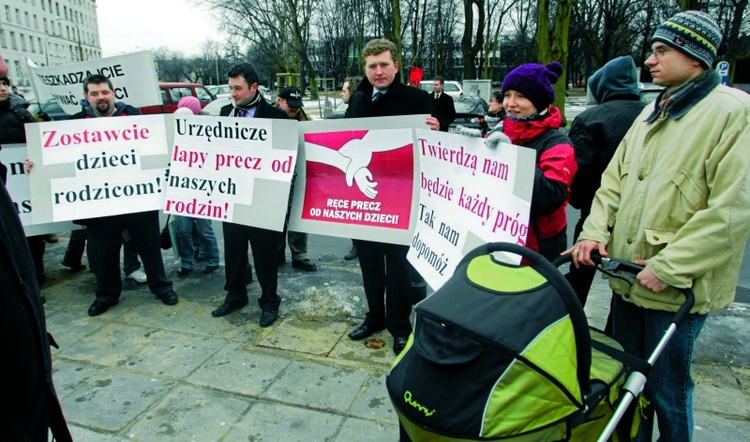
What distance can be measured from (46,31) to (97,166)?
332 ft

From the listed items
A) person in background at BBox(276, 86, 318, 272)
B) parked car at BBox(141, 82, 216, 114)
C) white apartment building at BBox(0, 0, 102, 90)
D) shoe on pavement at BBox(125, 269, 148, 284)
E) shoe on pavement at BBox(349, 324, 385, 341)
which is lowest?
shoe on pavement at BBox(349, 324, 385, 341)

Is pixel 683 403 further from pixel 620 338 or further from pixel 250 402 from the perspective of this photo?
pixel 250 402

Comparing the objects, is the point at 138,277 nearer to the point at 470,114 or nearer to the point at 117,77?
the point at 117,77

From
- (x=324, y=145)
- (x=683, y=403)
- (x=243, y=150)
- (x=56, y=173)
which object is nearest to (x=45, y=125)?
(x=56, y=173)

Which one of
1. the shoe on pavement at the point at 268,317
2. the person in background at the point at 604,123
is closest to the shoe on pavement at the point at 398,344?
the shoe on pavement at the point at 268,317

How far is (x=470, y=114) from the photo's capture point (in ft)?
42.4

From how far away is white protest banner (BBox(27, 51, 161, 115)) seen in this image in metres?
5.32

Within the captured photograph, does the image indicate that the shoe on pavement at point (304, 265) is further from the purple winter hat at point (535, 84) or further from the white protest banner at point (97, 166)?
the purple winter hat at point (535, 84)

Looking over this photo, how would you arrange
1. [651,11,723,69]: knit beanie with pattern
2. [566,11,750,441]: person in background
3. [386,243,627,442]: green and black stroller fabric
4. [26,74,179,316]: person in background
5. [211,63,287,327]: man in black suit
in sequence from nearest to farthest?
[386,243,627,442]: green and black stroller fabric → [566,11,750,441]: person in background → [651,11,723,69]: knit beanie with pattern → [211,63,287,327]: man in black suit → [26,74,179,316]: person in background

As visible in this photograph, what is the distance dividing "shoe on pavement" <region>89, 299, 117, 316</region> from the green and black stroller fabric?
3.85m

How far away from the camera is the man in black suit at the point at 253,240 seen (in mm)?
4305

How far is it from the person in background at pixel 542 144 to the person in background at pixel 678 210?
253 mm

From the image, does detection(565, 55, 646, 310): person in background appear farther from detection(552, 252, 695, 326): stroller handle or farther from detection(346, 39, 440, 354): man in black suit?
detection(552, 252, 695, 326): stroller handle

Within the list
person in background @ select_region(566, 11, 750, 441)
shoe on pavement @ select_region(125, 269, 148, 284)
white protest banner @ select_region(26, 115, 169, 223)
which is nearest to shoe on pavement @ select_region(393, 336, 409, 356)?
person in background @ select_region(566, 11, 750, 441)
